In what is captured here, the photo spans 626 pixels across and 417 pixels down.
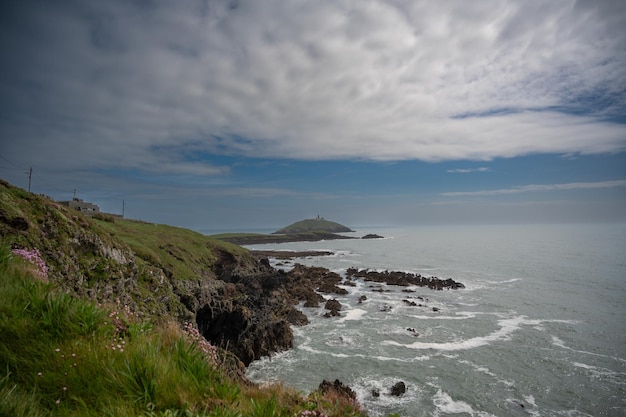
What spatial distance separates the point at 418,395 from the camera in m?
19.6

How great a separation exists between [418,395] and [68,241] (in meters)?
22.1

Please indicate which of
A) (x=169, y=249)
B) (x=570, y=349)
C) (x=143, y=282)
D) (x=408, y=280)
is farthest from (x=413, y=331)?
(x=169, y=249)

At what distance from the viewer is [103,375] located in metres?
3.91

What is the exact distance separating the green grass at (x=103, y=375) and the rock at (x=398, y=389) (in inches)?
706

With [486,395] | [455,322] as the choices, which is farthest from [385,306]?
[486,395]

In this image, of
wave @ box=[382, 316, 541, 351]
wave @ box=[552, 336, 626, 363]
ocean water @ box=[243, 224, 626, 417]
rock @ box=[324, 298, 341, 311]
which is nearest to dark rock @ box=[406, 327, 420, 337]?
ocean water @ box=[243, 224, 626, 417]

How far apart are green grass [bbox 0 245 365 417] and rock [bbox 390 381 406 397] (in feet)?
58.9

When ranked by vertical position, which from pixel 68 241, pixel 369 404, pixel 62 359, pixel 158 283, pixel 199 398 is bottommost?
pixel 369 404

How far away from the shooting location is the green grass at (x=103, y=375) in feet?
11.5

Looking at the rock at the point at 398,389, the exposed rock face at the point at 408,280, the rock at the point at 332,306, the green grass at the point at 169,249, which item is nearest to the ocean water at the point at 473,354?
the rock at the point at 398,389

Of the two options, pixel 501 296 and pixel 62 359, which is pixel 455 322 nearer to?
pixel 501 296

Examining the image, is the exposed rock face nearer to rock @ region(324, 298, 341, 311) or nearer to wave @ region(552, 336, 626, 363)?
rock @ region(324, 298, 341, 311)

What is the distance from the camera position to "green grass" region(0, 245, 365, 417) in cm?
352

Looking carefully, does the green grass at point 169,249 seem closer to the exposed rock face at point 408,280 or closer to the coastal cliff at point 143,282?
the coastal cliff at point 143,282
